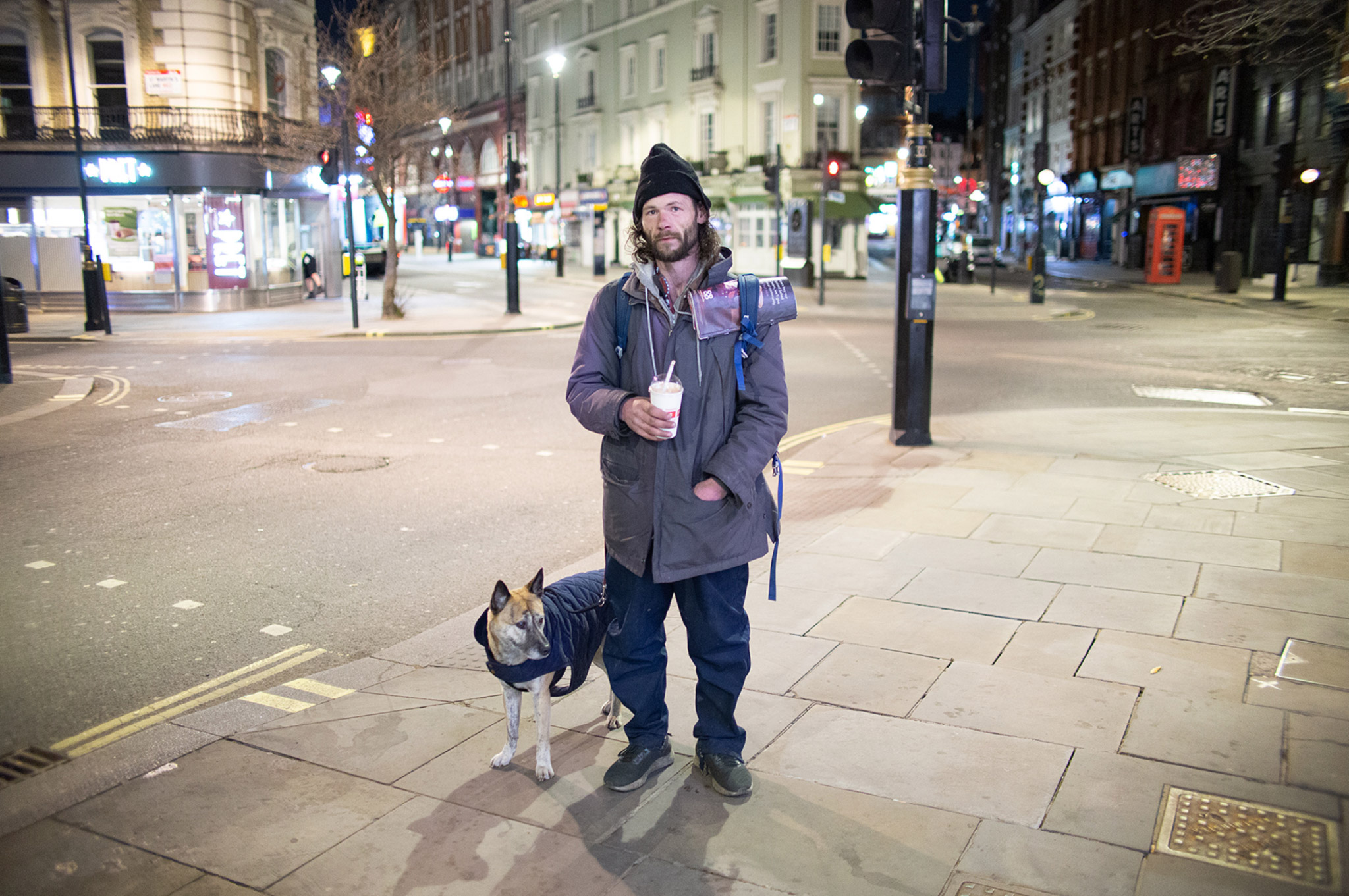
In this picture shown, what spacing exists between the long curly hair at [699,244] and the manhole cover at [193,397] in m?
10.2

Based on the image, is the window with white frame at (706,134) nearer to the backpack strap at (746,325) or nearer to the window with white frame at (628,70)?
the window with white frame at (628,70)

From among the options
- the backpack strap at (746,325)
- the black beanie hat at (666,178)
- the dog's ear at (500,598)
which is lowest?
the dog's ear at (500,598)

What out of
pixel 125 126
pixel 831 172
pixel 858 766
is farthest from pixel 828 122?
pixel 858 766

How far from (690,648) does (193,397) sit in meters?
10.8

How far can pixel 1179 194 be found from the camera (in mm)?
42812

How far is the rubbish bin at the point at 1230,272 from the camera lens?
97.8 ft

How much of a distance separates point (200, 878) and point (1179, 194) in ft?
155

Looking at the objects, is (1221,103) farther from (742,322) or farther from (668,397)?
(668,397)

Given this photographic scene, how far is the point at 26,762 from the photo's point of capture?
3.82 m

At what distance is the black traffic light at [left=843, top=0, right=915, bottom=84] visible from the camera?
26.2ft

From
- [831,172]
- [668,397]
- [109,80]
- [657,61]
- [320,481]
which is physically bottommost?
[320,481]

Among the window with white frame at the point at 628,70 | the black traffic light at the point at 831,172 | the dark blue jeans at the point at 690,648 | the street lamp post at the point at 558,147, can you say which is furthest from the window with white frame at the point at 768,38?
the dark blue jeans at the point at 690,648

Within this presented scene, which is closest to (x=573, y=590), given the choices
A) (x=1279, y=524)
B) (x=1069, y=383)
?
(x=1279, y=524)

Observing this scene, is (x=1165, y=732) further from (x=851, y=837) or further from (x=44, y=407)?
(x=44, y=407)
